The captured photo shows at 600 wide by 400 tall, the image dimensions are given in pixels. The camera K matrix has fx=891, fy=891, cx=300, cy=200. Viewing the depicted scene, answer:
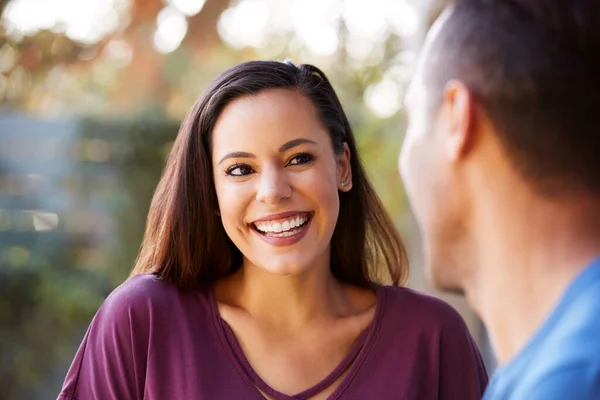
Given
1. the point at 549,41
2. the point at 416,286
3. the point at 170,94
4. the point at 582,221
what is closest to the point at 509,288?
the point at 582,221

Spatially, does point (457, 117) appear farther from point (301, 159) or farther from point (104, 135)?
point (104, 135)

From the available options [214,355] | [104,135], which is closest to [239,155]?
[214,355]

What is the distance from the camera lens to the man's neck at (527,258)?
2.91 ft

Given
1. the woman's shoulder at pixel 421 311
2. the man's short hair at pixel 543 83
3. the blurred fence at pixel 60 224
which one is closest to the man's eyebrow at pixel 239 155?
the woman's shoulder at pixel 421 311

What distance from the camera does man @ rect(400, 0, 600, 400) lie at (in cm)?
88

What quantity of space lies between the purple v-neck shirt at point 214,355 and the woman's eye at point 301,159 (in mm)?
398

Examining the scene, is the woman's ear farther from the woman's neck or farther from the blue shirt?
the blue shirt

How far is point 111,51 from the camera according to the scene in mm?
5367

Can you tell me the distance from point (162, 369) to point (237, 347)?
0.17m

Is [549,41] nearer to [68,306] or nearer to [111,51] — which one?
[68,306]

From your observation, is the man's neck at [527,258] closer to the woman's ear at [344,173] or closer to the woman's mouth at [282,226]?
the woman's mouth at [282,226]

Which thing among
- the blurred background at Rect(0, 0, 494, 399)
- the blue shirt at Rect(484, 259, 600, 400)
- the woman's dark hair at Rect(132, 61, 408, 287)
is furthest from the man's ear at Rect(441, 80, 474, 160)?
the blurred background at Rect(0, 0, 494, 399)

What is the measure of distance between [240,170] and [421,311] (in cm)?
56

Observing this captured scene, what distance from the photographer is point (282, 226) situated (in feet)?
6.26
